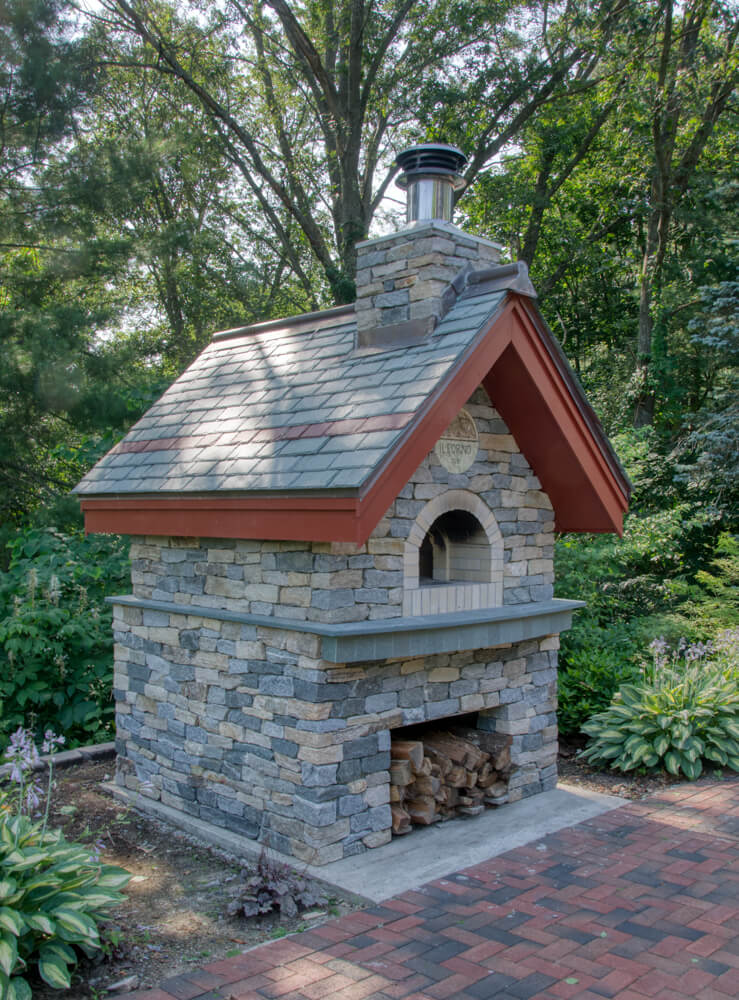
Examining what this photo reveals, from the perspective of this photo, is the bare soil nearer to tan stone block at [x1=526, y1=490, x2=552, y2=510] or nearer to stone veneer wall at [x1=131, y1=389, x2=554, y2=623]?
stone veneer wall at [x1=131, y1=389, x2=554, y2=623]

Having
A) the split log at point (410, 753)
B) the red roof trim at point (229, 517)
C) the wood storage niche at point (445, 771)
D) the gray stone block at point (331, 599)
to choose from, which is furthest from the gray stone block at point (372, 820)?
the red roof trim at point (229, 517)

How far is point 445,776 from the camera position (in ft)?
17.6

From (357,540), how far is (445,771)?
212 cm

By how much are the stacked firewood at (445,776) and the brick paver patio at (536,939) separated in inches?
22.7

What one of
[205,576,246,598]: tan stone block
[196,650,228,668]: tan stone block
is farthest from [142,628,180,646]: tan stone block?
[205,576,246,598]: tan stone block

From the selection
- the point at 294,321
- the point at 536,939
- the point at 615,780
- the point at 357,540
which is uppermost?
the point at 294,321

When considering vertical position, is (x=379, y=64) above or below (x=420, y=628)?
above

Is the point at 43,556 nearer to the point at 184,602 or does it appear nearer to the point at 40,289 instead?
the point at 184,602

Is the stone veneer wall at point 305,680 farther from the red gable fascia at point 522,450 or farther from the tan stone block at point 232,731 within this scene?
the red gable fascia at point 522,450

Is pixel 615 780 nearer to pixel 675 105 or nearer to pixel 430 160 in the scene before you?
pixel 430 160

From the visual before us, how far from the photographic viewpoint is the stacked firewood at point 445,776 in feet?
16.6

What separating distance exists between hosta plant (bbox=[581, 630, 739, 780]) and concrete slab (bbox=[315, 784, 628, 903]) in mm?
647

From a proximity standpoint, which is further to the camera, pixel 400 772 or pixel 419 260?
pixel 419 260

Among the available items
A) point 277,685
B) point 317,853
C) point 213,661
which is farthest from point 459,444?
point 317,853
